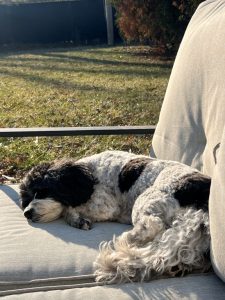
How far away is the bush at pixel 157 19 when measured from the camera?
11.3 meters

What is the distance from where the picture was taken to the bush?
1127 centimetres

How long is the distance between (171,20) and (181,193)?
9953 millimetres

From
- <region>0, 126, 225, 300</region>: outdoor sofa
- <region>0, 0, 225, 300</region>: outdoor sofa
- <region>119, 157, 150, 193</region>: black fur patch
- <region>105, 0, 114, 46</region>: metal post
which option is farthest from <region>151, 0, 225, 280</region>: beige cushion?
<region>105, 0, 114, 46</region>: metal post

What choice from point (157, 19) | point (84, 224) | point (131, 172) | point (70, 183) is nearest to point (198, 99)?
point (131, 172)

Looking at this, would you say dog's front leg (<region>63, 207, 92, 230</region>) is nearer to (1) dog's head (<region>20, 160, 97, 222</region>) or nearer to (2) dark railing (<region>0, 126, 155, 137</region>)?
(1) dog's head (<region>20, 160, 97, 222</region>)

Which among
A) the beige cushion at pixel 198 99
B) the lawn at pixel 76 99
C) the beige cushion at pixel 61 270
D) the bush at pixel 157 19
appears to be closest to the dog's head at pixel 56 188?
the beige cushion at pixel 61 270

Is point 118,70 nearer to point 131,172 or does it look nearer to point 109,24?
point 109,24

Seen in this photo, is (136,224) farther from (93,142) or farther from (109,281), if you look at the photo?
(93,142)

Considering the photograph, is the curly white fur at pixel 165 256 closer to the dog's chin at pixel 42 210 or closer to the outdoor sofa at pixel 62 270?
the outdoor sofa at pixel 62 270

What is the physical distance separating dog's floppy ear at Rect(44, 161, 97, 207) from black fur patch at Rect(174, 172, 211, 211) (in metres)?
0.68

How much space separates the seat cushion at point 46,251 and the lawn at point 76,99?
7.93 feet

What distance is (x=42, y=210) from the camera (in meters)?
2.64

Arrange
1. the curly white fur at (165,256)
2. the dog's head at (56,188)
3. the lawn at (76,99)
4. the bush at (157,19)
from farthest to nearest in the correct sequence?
the bush at (157,19)
the lawn at (76,99)
the dog's head at (56,188)
the curly white fur at (165,256)

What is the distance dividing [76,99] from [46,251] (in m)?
6.23
